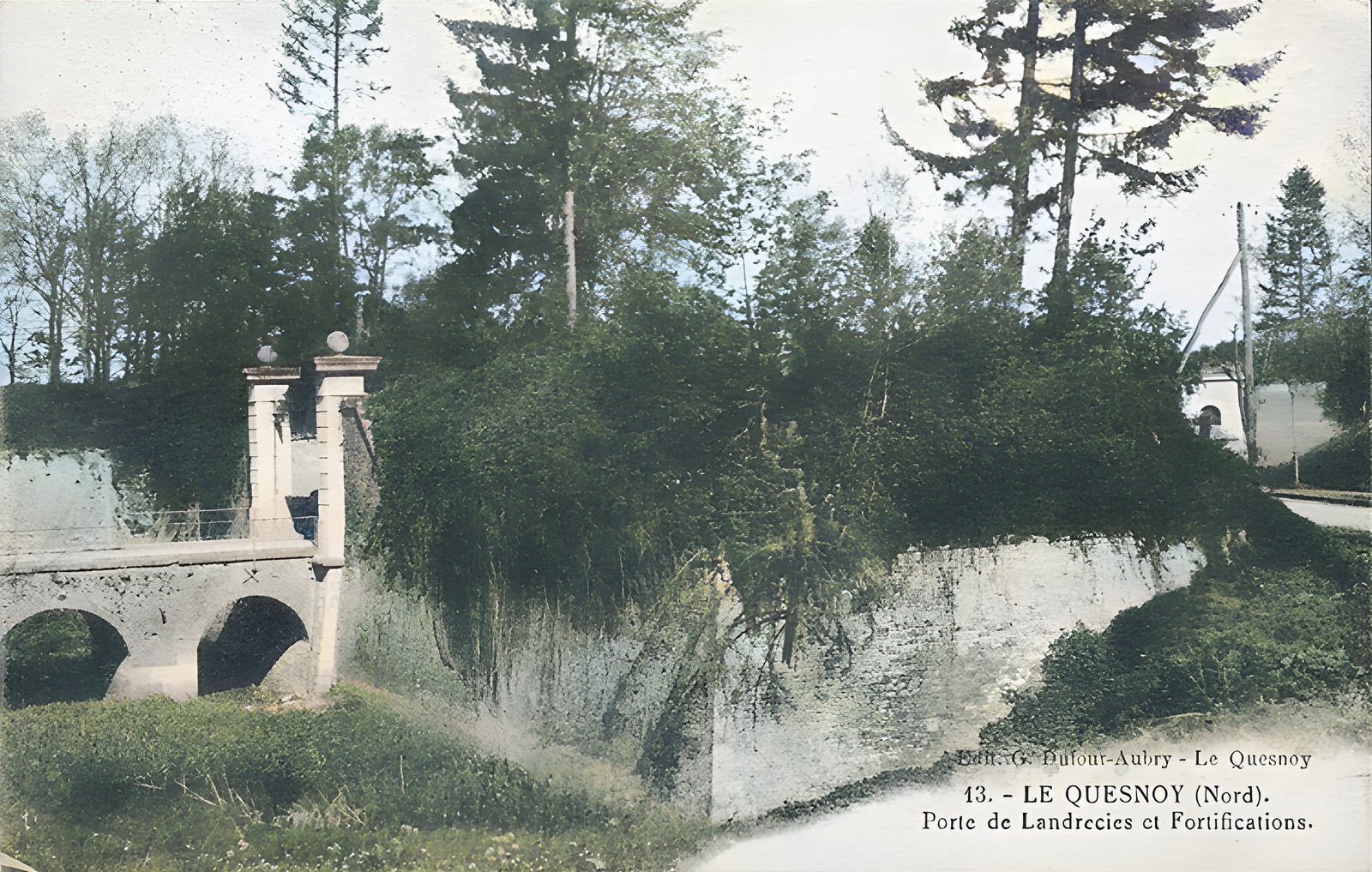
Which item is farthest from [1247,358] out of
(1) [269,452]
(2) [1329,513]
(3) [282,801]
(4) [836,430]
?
(3) [282,801]

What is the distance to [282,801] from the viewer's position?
6965 millimetres

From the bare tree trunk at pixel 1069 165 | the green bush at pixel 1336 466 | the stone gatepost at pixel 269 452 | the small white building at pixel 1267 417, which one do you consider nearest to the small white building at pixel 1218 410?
the small white building at pixel 1267 417

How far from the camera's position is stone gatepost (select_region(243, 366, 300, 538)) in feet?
24.2

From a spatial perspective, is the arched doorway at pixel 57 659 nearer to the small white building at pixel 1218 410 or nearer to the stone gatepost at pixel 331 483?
the stone gatepost at pixel 331 483

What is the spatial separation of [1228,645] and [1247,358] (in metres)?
1.81

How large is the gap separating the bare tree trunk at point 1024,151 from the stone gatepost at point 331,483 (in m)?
4.11

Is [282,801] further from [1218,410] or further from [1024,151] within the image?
[1218,410]

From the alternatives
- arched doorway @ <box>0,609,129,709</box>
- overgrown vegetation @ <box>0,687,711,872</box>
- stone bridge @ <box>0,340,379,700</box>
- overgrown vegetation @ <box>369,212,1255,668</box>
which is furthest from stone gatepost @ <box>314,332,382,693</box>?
arched doorway @ <box>0,609,129,709</box>

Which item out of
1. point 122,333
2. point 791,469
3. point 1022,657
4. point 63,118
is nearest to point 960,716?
point 1022,657

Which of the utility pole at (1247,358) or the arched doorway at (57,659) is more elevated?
the utility pole at (1247,358)

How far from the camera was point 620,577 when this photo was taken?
710 centimetres

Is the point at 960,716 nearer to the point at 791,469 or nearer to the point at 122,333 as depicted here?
the point at 791,469

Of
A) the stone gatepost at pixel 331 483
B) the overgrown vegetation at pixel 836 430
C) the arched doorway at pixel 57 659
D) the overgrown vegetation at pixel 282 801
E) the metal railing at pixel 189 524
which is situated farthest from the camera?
the metal railing at pixel 189 524

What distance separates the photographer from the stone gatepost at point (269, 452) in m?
7.39
